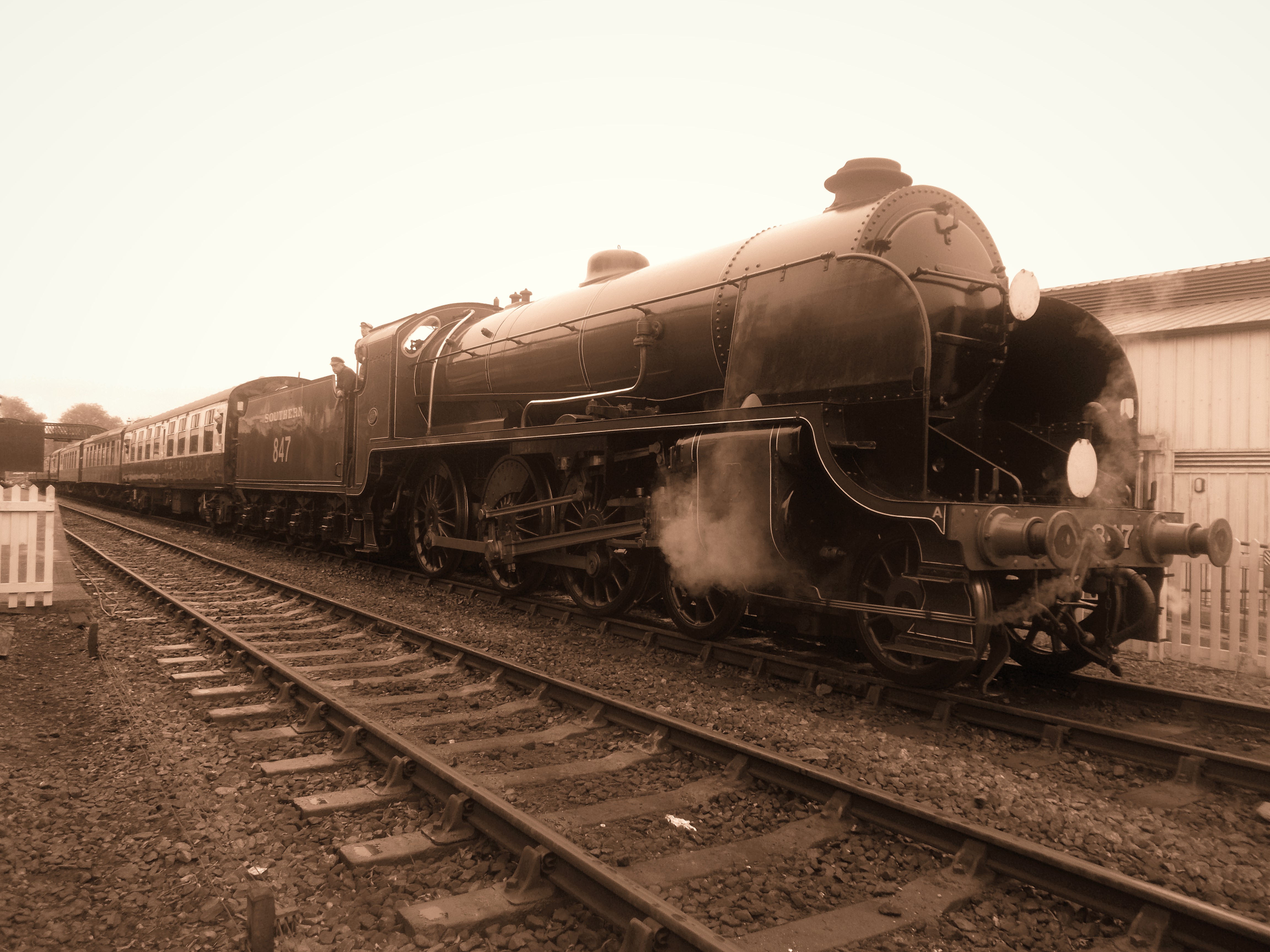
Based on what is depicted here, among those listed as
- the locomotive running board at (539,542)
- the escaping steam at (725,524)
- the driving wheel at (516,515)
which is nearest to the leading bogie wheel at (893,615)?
the escaping steam at (725,524)

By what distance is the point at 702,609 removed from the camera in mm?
6250

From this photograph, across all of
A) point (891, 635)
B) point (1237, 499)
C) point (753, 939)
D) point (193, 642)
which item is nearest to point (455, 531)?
point (193, 642)

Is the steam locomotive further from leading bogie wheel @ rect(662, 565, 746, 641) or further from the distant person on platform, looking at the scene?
the distant person on platform

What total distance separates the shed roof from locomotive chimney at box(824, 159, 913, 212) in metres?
5.35

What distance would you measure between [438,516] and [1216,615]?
7.07 m

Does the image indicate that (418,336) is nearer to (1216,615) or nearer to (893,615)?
(893,615)

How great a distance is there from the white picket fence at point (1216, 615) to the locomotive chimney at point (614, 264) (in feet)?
16.6

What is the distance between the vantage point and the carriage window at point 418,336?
9602mm

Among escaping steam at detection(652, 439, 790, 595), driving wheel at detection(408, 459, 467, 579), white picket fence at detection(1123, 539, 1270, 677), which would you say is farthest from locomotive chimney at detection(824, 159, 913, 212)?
driving wheel at detection(408, 459, 467, 579)

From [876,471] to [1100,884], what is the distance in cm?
248

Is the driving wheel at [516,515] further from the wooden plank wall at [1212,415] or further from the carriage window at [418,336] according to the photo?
the wooden plank wall at [1212,415]

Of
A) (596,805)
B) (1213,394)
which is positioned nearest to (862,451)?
(596,805)

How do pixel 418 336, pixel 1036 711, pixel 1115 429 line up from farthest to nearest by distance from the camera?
pixel 418 336, pixel 1115 429, pixel 1036 711

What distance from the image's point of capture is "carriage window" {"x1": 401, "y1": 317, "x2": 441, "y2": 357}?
31.5 feet
